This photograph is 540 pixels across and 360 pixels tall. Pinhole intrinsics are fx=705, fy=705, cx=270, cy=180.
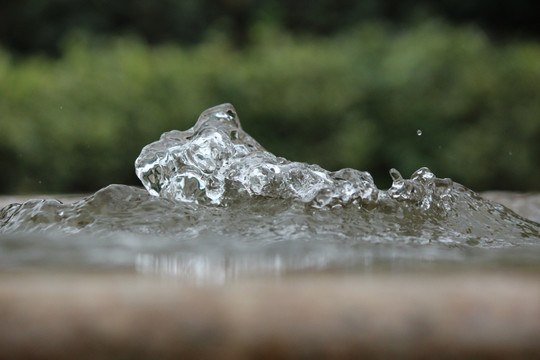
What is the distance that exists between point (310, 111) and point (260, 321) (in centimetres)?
678

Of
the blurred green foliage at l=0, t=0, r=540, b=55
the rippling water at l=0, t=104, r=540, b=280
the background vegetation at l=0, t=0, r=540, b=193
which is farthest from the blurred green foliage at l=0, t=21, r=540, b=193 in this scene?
the rippling water at l=0, t=104, r=540, b=280

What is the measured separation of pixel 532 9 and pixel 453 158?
4.59 meters

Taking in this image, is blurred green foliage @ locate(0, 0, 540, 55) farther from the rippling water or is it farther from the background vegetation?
the rippling water

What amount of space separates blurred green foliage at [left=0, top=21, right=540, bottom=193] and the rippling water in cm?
522

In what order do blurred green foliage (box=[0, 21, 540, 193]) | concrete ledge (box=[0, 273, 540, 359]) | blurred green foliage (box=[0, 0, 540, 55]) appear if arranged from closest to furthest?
concrete ledge (box=[0, 273, 540, 359]) < blurred green foliage (box=[0, 21, 540, 193]) < blurred green foliage (box=[0, 0, 540, 55])

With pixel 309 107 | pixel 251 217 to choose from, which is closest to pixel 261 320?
pixel 251 217

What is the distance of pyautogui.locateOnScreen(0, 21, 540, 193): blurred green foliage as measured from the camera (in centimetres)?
702

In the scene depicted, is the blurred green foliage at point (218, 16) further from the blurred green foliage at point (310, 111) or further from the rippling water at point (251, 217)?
the rippling water at point (251, 217)

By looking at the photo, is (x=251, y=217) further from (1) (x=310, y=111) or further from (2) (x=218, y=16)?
(2) (x=218, y=16)

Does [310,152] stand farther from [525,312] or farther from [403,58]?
[525,312]

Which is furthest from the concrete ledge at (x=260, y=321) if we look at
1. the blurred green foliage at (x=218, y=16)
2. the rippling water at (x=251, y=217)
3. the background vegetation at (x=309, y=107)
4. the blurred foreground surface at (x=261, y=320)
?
the blurred green foliage at (x=218, y=16)

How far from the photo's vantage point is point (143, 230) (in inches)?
53.2

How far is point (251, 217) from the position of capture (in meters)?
1.46

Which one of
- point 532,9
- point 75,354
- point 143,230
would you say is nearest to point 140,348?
point 75,354
